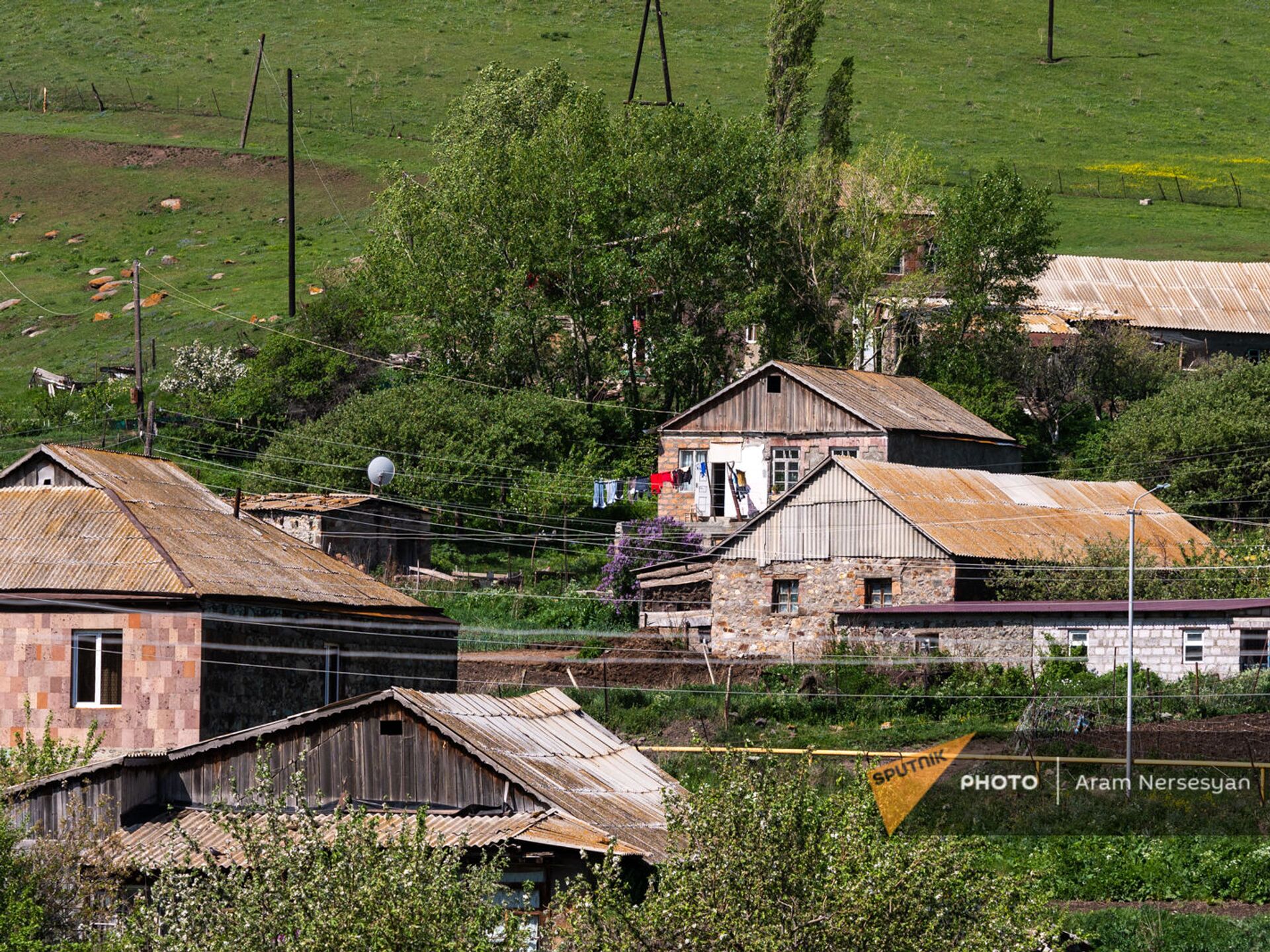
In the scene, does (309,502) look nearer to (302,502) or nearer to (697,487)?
(302,502)

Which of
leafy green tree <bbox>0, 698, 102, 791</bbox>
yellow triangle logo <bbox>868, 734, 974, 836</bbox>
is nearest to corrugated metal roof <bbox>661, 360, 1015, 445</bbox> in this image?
yellow triangle logo <bbox>868, 734, 974, 836</bbox>

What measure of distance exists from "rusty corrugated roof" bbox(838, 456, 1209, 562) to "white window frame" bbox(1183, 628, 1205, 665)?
21.5 ft

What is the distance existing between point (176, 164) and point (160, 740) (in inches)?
3001

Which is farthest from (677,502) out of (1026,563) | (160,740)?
(160,740)

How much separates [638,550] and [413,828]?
30424 millimetres

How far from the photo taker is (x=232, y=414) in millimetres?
67375

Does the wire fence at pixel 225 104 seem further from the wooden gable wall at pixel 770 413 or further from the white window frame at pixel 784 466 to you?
the white window frame at pixel 784 466

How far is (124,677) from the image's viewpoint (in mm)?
34281

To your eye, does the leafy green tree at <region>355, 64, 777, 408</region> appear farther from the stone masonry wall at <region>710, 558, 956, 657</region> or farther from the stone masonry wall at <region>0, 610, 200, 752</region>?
the stone masonry wall at <region>0, 610, 200, 752</region>

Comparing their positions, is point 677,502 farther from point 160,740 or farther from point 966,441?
point 160,740

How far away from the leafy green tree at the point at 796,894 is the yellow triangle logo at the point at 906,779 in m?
17.2

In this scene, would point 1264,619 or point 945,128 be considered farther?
point 945,128

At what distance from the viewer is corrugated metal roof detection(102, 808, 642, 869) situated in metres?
25.1

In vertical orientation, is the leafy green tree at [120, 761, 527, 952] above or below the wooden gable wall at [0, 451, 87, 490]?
below
